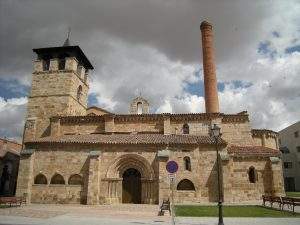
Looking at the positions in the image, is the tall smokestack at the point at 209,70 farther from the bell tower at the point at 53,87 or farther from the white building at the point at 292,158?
the white building at the point at 292,158

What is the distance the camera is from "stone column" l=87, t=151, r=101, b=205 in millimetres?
21531

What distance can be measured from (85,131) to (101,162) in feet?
22.8

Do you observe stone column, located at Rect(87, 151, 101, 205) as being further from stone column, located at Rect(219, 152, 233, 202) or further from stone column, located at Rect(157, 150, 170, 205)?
stone column, located at Rect(219, 152, 233, 202)

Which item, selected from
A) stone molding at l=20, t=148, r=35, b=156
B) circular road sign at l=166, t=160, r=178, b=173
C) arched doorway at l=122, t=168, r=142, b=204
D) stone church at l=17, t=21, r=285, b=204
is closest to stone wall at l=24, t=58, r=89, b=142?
stone molding at l=20, t=148, r=35, b=156

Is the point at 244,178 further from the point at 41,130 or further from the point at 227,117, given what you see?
the point at 41,130

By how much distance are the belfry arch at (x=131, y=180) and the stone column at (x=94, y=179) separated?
78 centimetres

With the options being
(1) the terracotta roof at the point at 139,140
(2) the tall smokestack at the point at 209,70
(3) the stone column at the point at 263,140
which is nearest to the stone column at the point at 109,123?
(1) the terracotta roof at the point at 139,140

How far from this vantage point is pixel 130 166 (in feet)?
75.5

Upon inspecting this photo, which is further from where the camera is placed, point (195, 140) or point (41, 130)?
point (41, 130)

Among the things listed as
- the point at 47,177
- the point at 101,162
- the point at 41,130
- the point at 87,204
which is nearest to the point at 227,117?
the point at 101,162

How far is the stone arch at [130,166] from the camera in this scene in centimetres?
2247

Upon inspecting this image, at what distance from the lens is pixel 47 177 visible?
2278cm

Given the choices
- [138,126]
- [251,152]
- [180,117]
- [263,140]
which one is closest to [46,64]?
[138,126]

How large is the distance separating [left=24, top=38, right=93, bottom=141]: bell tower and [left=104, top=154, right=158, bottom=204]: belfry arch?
11.7 meters
